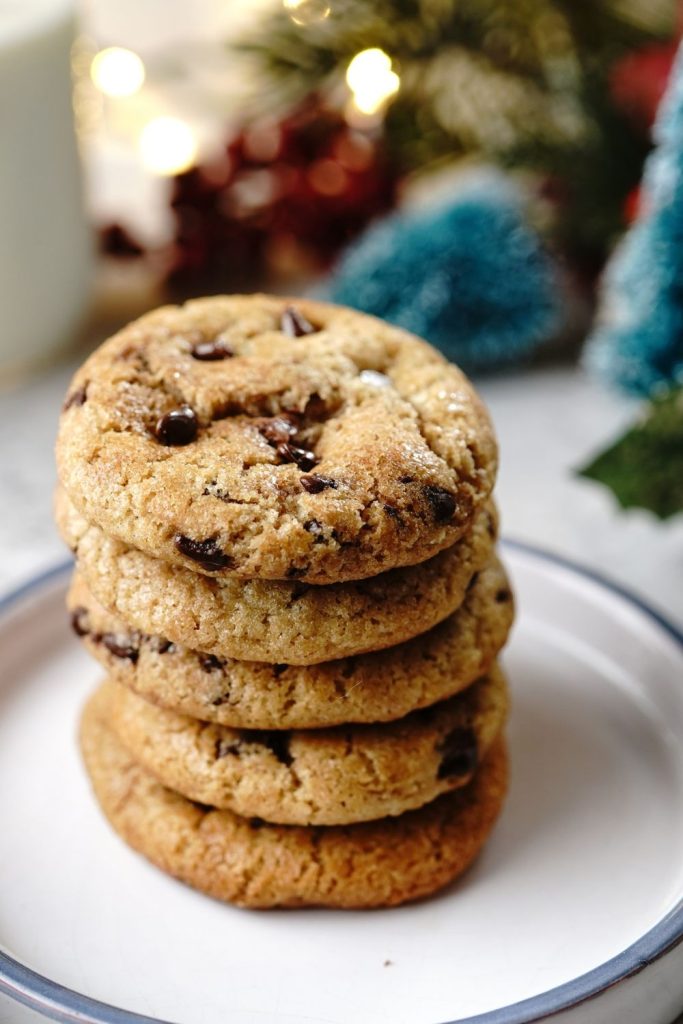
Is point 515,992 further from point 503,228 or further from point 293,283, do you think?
point 293,283

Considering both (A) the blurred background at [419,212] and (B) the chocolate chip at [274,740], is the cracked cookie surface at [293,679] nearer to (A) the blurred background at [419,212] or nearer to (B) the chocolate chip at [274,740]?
(B) the chocolate chip at [274,740]

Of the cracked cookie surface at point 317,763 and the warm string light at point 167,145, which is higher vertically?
the warm string light at point 167,145

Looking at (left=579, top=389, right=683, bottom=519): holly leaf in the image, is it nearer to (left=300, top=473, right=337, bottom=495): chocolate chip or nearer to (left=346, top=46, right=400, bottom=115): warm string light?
(left=300, top=473, right=337, bottom=495): chocolate chip

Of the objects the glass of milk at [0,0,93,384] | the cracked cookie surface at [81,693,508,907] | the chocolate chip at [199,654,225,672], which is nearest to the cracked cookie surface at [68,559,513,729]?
the chocolate chip at [199,654,225,672]

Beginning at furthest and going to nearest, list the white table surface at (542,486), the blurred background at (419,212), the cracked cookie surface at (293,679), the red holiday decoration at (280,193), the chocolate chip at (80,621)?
the red holiday decoration at (280,193) → the blurred background at (419,212) → the white table surface at (542,486) → the chocolate chip at (80,621) → the cracked cookie surface at (293,679)

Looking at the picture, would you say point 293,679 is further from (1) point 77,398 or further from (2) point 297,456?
(1) point 77,398

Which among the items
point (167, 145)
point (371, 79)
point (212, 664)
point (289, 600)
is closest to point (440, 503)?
point (289, 600)

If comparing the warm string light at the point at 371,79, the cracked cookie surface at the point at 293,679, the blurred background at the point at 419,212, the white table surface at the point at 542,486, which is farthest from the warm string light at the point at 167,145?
the cracked cookie surface at the point at 293,679
